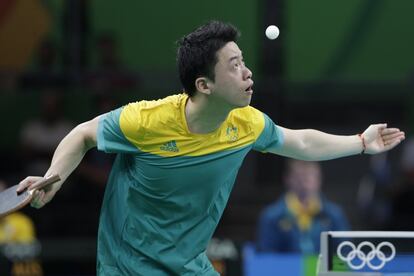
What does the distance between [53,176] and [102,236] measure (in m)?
0.63

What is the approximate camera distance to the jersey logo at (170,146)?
6.02 meters

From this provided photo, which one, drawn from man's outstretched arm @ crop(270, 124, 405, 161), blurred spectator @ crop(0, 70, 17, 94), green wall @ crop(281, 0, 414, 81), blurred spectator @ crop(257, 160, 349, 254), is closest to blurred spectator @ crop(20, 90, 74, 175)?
blurred spectator @ crop(0, 70, 17, 94)

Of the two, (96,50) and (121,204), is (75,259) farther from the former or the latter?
(121,204)

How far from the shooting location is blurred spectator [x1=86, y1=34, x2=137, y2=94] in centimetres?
1217

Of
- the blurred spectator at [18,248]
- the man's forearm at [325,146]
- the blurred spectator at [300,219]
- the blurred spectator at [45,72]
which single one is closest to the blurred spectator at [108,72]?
the blurred spectator at [45,72]

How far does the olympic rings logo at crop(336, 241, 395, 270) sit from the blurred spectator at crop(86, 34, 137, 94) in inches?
237

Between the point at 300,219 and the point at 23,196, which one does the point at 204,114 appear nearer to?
the point at 23,196

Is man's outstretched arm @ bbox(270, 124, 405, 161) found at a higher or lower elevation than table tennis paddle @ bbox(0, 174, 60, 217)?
higher

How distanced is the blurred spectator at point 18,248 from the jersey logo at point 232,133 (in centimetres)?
508

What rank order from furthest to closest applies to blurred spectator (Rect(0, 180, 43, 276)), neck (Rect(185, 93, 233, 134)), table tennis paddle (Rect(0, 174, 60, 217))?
blurred spectator (Rect(0, 180, 43, 276)) < neck (Rect(185, 93, 233, 134)) < table tennis paddle (Rect(0, 174, 60, 217))

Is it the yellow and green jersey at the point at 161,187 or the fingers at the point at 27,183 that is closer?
the fingers at the point at 27,183

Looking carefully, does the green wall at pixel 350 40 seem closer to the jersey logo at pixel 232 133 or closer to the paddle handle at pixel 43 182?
the jersey logo at pixel 232 133

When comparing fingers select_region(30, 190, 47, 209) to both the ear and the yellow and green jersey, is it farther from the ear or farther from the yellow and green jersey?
the ear

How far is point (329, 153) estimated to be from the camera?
251 inches
